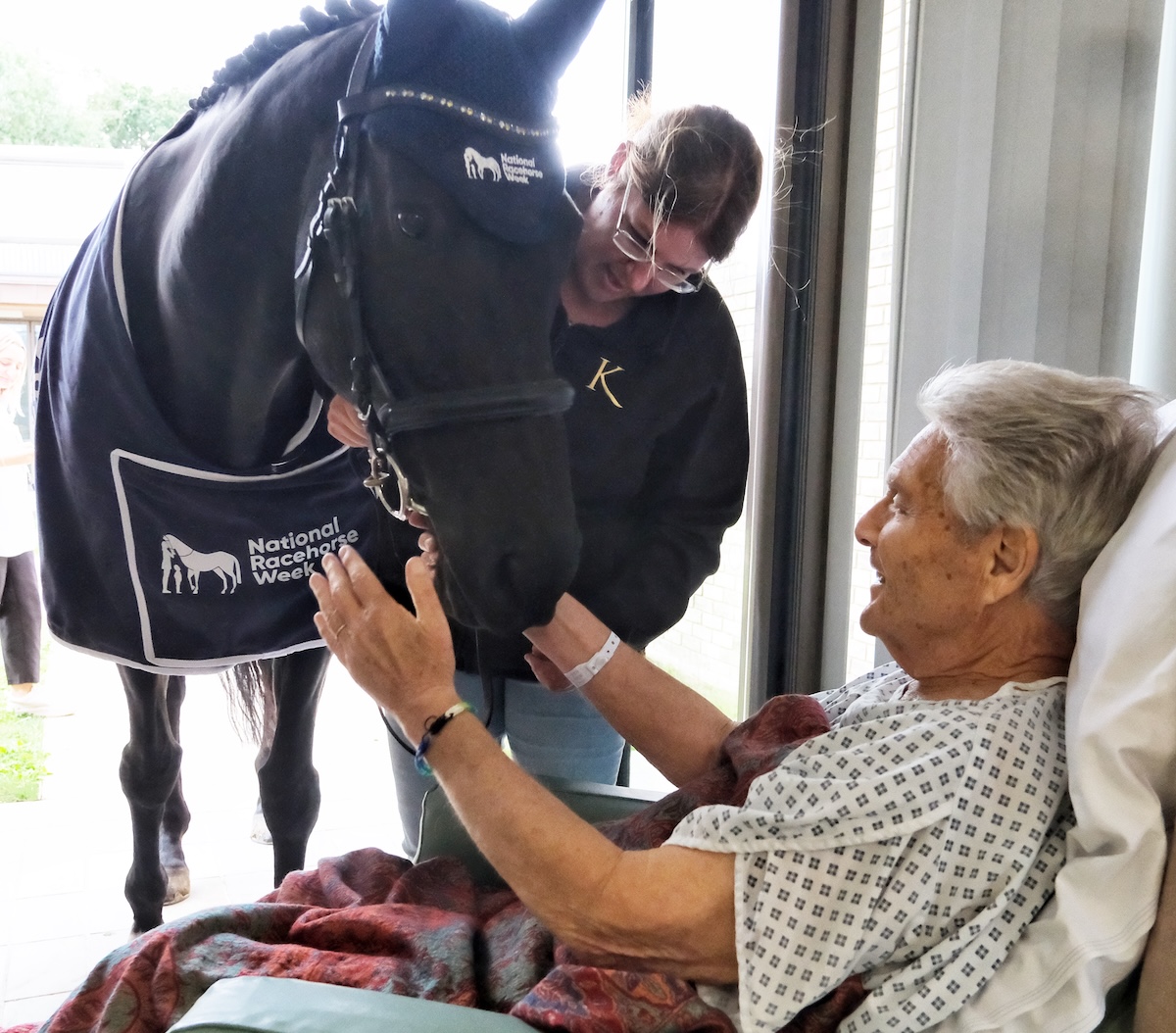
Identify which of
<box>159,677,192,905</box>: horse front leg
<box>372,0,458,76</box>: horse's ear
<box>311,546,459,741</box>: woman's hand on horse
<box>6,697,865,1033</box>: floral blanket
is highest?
<box>372,0,458,76</box>: horse's ear

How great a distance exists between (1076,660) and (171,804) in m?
1.51

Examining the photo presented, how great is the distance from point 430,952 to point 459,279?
618mm

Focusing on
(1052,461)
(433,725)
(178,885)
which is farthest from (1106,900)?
(178,885)

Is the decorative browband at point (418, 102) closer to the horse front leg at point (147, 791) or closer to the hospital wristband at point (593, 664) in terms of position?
the hospital wristband at point (593, 664)

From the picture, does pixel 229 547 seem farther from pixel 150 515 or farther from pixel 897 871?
pixel 897 871

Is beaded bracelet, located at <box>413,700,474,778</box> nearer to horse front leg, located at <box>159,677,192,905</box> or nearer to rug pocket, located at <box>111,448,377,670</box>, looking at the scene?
rug pocket, located at <box>111,448,377,670</box>

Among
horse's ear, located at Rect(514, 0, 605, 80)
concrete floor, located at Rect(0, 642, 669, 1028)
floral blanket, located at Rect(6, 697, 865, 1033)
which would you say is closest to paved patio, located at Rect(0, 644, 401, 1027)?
concrete floor, located at Rect(0, 642, 669, 1028)

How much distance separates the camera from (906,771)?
0.68 m

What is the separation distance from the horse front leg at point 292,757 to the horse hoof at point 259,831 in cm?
20

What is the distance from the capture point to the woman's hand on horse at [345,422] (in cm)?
97

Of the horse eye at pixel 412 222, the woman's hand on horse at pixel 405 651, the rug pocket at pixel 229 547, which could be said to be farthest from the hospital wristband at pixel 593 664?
the horse eye at pixel 412 222

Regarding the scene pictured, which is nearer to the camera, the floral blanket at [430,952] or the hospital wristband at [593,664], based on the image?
the floral blanket at [430,952]

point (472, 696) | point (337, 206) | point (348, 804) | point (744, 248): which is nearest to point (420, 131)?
point (337, 206)

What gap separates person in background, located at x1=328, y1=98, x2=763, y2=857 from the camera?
1.03 metres
